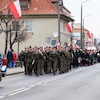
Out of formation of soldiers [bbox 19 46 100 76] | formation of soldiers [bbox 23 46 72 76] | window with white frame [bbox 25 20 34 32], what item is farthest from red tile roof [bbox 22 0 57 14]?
formation of soldiers [bbox 23 46 72 76]

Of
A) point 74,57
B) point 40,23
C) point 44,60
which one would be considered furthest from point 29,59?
point 40,23

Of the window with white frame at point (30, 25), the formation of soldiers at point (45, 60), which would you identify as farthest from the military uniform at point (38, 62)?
the window with white frame at point (30, 25)

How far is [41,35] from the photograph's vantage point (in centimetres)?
6234

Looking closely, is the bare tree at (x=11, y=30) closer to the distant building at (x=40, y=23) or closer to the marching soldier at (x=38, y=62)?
the distant building at (x=40, y=23)

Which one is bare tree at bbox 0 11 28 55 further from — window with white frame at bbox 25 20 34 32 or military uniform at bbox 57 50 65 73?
military uniform at bbox 57 50 65 73

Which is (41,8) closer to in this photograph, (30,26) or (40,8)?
(40,8)

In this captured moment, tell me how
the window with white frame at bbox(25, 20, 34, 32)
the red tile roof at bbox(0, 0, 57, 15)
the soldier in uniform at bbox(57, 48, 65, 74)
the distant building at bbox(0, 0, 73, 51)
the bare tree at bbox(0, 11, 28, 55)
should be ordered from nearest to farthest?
the soldier in uniform at bbox(57, 48, 65, 74)
the bare tree at bbox(0, 11, 28, 55)
the distant building at bbox(0, 0, 73, 51)
the red tile roof at bbox(0, 0, 57, 15)
the window with white frame at bbox(25, 20, 34, 32)

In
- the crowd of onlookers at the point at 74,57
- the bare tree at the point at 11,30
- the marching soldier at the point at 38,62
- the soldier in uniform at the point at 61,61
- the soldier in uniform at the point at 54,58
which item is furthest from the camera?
the bare tree at the point at 11,30

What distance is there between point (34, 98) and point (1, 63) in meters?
4.84

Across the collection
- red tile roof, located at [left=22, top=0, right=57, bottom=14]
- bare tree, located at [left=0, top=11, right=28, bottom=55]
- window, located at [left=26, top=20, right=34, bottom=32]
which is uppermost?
red tile roof, located at [left=22, top=0, right=57, bottom=14]

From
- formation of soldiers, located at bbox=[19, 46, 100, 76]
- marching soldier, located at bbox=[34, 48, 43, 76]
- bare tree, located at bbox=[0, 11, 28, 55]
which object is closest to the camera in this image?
marching soldier, located at bbox=[34, 48, 43, 76]

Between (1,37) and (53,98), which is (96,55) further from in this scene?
(53,98)

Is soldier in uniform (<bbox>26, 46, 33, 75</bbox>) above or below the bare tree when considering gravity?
below

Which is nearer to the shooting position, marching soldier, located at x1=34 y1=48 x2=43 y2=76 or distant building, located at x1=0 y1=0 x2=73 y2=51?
marching soldier, located at x1=34 y1=48 x2=43 y2=76
